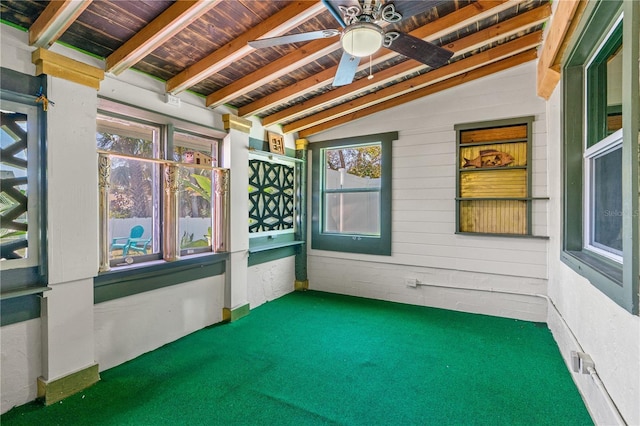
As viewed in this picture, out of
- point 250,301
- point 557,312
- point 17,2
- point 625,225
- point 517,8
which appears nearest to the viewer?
point 625,225

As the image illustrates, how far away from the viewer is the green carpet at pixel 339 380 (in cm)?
203

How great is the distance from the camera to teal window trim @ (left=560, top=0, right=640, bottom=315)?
1406 mm

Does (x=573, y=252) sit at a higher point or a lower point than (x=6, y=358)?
higher

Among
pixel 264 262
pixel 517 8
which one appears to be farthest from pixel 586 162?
pixel 264 262

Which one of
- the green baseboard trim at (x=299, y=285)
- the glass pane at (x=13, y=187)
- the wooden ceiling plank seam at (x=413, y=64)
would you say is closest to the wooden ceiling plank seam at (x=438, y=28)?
the wooden ceiling plank seam at (x=413, y=64)

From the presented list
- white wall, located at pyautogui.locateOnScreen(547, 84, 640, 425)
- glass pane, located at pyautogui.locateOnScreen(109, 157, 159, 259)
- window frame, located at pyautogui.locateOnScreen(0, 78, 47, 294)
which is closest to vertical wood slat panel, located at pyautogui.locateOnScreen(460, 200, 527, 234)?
white wall, located at pyautogui.locateOnScreen(547, 84, 640, 425)

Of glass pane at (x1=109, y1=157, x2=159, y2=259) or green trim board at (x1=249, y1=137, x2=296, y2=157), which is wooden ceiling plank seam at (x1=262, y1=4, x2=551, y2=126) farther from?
glass pane at (x1=109, y1=157, x2=159, y2=259)

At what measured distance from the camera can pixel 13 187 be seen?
6.88 ft

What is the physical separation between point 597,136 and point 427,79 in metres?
1.91

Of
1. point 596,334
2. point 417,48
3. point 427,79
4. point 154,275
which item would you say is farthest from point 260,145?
point 596,334

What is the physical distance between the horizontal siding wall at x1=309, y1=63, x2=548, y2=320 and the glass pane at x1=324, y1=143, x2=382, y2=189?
27cm

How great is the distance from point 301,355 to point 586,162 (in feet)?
9.44

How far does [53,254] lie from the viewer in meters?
2.21

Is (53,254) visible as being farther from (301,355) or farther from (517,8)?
(517,8)
